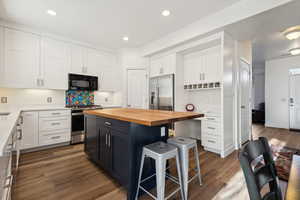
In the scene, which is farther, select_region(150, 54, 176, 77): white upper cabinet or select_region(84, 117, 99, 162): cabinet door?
select_region(150, 54, 176, 77): white upper cabinet

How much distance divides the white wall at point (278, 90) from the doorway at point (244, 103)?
2469mm

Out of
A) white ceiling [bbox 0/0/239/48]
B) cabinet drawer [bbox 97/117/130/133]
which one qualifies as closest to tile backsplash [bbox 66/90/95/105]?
white ceiling [bbox 0/0/239/48]

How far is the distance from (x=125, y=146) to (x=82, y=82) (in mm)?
2904

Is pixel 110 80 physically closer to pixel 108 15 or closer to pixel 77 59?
pixel 77 59

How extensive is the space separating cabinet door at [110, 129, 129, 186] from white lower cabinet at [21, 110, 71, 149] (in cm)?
213

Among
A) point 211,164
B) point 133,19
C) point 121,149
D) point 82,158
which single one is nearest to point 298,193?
point 121,149

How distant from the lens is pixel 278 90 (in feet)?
17.4

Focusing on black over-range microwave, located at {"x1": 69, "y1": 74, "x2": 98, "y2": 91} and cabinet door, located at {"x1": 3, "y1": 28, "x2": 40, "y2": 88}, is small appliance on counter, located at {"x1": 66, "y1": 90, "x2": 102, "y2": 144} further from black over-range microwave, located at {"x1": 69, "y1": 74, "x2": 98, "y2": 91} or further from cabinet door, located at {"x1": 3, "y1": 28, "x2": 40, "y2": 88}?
cabinet door, located at {"x1": 3, "y1": 28, "x2": 40, "y2": 88}

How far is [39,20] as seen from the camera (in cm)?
287

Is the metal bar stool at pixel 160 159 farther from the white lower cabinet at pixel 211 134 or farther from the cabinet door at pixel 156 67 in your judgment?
the cabinet door at pixel 156 67

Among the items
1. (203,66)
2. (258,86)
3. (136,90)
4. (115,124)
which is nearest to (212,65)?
(203,66)

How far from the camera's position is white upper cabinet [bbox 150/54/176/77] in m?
3.74

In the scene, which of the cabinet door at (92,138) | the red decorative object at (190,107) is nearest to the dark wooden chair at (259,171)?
the cabinet door at (92,138)

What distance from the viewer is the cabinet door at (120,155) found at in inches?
63.2
